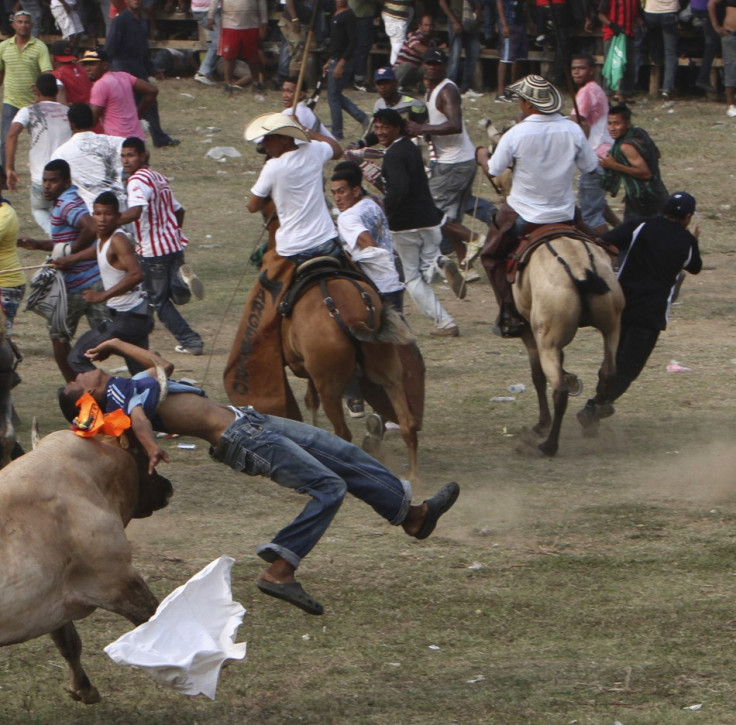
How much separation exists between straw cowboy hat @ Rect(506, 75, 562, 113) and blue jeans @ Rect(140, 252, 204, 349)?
303 centimetres

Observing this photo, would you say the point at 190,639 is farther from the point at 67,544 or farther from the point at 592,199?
the point at 592,199

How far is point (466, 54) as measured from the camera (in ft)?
67.8

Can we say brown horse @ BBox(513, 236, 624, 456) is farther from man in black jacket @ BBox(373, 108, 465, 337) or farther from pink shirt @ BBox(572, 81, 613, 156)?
pink shirt @ BBox(572, 81, 613, 156)

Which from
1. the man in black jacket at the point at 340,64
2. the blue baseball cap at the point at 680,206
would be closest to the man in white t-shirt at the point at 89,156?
the blue baseball cap at the point at 680,206

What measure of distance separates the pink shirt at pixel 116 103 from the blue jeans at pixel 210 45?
23.5 feet

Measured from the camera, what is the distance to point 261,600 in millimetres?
6480

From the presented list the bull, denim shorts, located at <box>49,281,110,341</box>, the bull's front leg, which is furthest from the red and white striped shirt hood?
the bull's front leg

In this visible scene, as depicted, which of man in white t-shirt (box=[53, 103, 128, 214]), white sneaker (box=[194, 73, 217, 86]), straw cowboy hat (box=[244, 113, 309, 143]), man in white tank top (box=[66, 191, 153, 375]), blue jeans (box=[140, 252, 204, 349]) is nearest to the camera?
straw cowboy hat (box=[244, 113, 309, 143])

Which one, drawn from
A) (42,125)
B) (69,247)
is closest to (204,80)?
(42,125)

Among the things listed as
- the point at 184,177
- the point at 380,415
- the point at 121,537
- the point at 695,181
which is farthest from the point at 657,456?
the point at 184,177

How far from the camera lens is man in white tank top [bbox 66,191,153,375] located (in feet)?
28.5

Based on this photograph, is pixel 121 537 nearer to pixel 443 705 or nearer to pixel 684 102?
pixel 443 705

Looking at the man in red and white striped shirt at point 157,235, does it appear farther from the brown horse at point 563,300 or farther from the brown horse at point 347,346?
the brown horse at point 563,300

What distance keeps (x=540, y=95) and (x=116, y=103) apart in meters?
5.99
